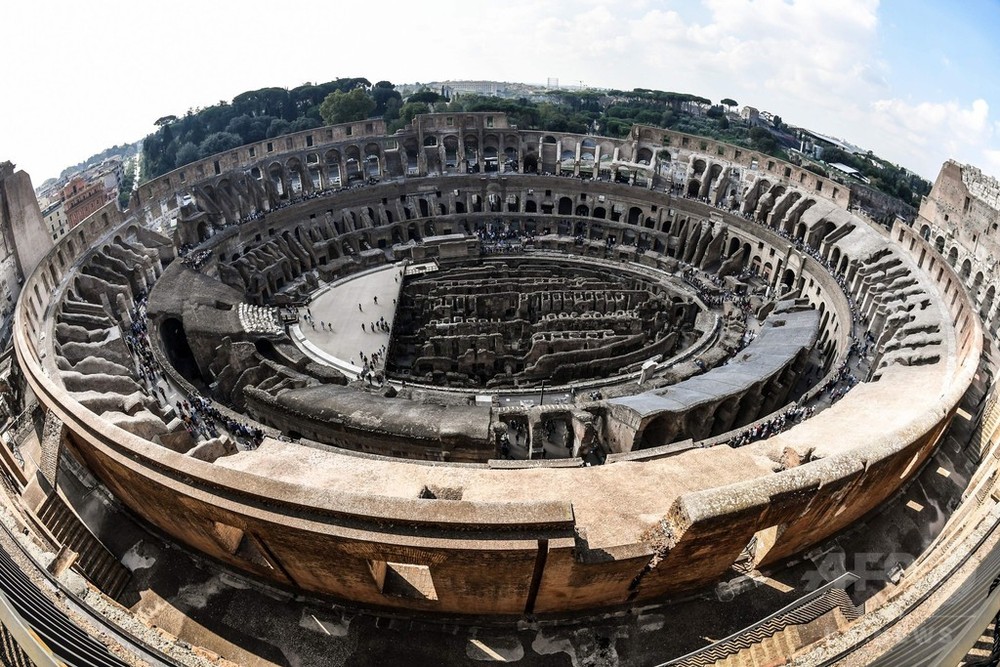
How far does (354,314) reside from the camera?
31859mm

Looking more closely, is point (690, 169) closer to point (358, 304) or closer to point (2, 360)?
point (358, 304)

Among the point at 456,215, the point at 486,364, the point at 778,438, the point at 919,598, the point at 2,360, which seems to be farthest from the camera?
the point at 456,215

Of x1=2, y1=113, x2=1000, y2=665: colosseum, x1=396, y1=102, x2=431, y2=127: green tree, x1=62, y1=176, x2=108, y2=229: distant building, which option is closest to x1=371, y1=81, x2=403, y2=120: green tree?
x1=396, y1=102, x2=431, y2=127: green tree

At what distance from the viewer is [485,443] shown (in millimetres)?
18594

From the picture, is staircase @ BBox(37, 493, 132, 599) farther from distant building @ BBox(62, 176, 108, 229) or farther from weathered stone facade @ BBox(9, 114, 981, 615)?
distant building @ BBox(62, 176, 108, 229)

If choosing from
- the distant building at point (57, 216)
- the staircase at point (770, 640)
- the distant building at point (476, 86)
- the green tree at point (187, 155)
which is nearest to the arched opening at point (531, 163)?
the staircase at point (770, 640)

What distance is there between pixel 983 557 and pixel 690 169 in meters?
38.1

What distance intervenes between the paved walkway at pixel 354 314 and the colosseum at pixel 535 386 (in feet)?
0.80

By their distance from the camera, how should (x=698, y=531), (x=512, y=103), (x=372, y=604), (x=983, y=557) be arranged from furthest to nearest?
(x=512, y=103)
(x=372, y=604)
(x=698, y=531)
(x=983, y=557)

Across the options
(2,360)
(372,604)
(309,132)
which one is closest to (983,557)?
(372,604)

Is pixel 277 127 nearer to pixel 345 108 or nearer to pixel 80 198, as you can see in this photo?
pixel 345 108

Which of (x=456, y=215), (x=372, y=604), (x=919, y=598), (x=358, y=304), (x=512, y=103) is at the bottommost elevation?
(x=372, y=604)

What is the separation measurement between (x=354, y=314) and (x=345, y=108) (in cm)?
3831

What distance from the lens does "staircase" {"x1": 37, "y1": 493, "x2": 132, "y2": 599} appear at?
11508 mm
